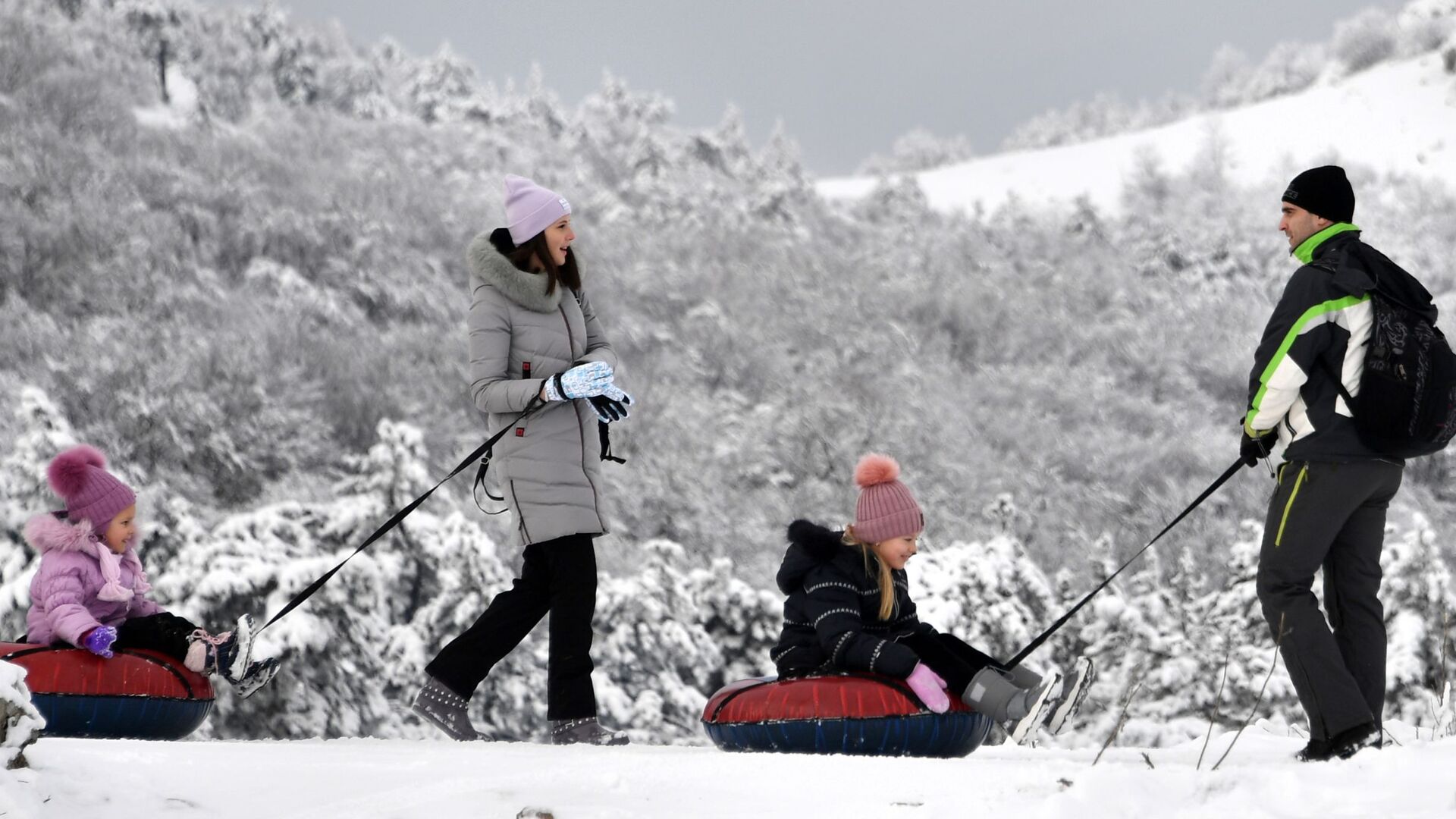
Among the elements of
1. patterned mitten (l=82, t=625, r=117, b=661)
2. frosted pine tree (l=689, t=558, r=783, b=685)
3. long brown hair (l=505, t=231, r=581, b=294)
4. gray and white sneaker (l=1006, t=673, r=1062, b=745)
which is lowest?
gray and white sneaker (l=1006, t=673, r=1062, b=745)

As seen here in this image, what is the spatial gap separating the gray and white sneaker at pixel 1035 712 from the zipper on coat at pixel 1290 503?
72cm

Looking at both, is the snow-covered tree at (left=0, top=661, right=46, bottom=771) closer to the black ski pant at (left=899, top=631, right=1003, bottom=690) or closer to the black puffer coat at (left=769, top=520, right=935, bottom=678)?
the black puffer coat at (left=769, top=520, right=935, bottom=678)

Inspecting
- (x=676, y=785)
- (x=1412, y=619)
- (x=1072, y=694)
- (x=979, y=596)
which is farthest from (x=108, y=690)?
(x=1412, y=619)

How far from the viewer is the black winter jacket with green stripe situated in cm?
352

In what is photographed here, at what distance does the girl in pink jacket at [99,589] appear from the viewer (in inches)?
166

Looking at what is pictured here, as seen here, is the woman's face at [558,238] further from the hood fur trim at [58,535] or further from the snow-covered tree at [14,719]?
the snow-covered tree at [14,719]

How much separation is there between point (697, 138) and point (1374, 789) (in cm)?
3499

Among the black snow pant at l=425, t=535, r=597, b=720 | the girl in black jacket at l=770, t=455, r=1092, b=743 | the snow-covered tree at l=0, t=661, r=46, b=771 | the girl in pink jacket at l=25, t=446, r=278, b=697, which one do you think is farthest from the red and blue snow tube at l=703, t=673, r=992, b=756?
the snow-covered tree at l=0, t=661, r=46, b=771

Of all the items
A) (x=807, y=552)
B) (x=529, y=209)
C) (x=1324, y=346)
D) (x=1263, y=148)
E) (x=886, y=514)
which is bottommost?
(x=807, y=552)

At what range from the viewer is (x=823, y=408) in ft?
62.7

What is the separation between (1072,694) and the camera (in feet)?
12.4

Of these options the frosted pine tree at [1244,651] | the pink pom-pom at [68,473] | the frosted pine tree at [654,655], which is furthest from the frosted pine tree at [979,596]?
the pink pom-pom at [68,473]

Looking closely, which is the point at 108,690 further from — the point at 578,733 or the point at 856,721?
the point at 856,721

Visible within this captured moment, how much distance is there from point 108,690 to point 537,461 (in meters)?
1.52
